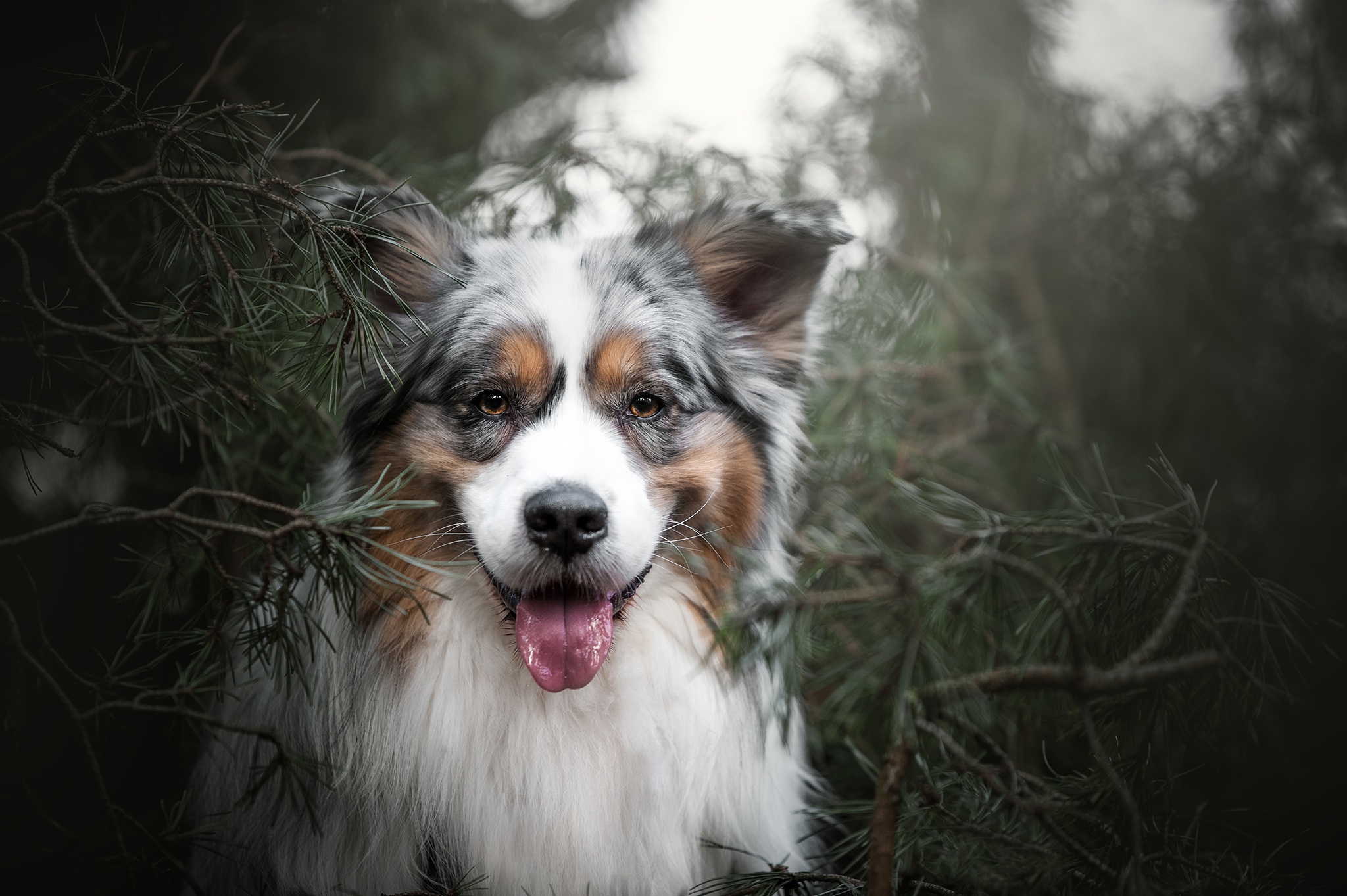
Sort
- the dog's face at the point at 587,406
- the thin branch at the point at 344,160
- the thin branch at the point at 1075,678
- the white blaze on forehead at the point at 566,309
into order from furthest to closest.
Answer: the thin branch at the point at 344,160 → the white blaze on forehead at the point at 566,309 → the dog's face at the point at 587,406 → the thin branch at the point at 1075,678

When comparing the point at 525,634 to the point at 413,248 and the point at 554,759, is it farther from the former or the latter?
the point at 413,248

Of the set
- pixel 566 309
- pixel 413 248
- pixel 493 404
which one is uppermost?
pixel 413 248

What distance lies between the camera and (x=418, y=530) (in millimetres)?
2357

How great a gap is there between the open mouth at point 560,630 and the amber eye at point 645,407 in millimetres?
500

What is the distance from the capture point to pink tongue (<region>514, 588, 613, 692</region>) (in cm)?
220

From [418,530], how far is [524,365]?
0.55 meters

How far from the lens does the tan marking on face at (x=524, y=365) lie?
233 centimetres

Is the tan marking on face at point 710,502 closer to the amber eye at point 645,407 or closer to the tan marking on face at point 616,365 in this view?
the amber eye at point 645,407

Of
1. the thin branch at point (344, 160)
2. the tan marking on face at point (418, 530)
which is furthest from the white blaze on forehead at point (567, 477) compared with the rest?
the thin branch at point (344, 160)

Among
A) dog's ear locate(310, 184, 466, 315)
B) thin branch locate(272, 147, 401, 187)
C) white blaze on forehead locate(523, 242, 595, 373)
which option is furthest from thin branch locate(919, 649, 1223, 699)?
thin branch locate(272, 147, 401, 187)

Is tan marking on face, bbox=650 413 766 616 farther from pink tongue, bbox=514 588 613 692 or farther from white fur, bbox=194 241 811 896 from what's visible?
pink tongue, bbox=514 588 613 692

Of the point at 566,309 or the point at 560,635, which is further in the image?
the point at 566,309

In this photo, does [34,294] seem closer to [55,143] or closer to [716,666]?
[55,143]

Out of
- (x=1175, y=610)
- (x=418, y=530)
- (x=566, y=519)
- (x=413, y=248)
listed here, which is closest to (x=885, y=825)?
(x=1175, y=610)
